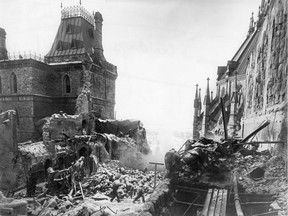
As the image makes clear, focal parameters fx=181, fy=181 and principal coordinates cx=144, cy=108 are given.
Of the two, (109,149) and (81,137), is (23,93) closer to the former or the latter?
(81,137)

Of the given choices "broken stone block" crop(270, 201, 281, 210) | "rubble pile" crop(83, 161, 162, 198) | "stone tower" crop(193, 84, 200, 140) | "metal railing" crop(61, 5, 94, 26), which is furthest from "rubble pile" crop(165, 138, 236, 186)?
"metal railing" crop(61, 5, 94, 26)

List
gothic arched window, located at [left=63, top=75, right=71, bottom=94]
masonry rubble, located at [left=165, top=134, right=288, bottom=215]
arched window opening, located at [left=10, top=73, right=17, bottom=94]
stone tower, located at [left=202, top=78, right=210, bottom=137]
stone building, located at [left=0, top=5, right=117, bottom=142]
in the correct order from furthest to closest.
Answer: gothic arched window, located at [left=63, top=75, right=71, bottom=94], arched window opening, located at [left=10, top=73, right=17, bottom=94], stone building, located at [left=0, top=5, right=117, bottom=142], stone tower, located at [left=202, top=78, right=210, bottom=137], masonry rubble, located at [left=165, top=134, right=288, bottom=215]

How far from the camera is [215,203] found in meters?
7.08

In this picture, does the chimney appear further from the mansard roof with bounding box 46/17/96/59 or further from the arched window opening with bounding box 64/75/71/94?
the arched window opening with bounding box 64/75/71/94

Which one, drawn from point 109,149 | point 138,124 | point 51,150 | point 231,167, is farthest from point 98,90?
point 231,167

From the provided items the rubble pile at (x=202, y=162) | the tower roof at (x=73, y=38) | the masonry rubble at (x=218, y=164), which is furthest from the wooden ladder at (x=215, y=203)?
the tower roof at (x=73, y=38)

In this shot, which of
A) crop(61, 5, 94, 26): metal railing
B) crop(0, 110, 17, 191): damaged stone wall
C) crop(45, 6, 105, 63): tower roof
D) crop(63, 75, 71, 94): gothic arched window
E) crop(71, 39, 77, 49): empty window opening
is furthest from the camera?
crop(61, 5, 94, 26): metal railing

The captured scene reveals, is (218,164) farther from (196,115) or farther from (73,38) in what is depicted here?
(73,38)

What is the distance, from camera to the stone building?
22.9 meters

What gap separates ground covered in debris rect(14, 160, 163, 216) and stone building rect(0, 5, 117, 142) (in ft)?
35.5

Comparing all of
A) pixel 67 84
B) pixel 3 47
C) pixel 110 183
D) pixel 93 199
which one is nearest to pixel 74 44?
Result: pixel 67 84

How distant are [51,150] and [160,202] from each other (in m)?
14.9

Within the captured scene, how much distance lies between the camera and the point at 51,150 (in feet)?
58.9

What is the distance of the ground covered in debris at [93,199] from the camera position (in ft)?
33.3
